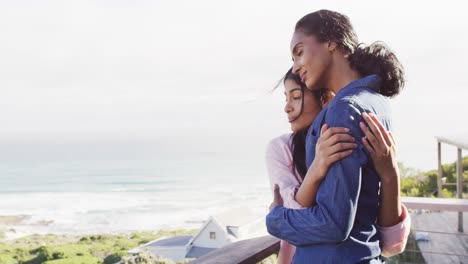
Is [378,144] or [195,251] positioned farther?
[195,251]

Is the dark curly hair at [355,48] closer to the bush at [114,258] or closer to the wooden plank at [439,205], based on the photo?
the wooden plank at [439,205]

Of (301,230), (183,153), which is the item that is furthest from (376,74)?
(183,153)

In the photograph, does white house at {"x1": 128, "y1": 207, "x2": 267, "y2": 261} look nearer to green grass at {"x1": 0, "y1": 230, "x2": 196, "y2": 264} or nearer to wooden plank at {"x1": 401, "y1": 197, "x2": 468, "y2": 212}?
green grass at {"x1": 0, "y1": 230, "x2": 196, "y2": 264}

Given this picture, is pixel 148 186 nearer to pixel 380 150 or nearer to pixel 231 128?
pixel 231 128

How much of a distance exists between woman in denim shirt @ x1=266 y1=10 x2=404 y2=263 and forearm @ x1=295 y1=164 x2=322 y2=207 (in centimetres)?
2

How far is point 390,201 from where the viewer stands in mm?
980

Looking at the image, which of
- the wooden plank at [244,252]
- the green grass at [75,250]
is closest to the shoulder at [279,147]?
the wooden plank at [244,252]

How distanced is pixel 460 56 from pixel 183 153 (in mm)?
26903

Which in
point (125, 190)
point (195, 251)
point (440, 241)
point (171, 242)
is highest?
point (440, 241)

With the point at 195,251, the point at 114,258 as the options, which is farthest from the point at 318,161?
the point at 114,258

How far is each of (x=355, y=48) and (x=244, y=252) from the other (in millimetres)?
739

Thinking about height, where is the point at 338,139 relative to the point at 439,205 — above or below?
above

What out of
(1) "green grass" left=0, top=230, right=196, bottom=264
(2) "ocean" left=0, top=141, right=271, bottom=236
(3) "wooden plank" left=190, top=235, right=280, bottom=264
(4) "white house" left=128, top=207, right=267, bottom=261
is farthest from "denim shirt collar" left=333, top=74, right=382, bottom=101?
(2) "ocean" left=0, top=141, right=271, bottom=236

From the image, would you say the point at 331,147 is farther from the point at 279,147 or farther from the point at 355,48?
the point at 279,147
